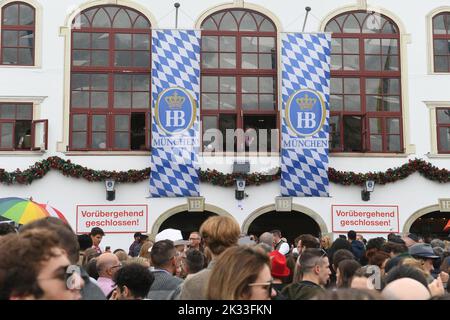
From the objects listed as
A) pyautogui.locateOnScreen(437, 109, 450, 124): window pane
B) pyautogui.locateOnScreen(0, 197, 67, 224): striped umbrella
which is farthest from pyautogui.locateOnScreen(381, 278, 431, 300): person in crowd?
pyautogui.locateOnScreen(437, 109, 450, 124): window pane

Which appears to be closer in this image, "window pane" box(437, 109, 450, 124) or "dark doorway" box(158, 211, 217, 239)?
"window pane" box(437, 109, 450, 124)

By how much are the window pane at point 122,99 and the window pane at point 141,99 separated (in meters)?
0.16

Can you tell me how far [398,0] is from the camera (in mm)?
20203

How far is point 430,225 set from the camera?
20.8 metres

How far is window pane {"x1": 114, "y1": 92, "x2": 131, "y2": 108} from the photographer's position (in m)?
19.4

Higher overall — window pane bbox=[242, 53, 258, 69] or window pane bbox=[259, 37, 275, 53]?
window pane bbox=[259, 37, 275, 53]

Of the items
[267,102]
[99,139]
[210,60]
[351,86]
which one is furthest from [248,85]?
[99,139]

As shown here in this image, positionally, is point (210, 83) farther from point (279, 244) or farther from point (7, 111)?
point (279, 244)

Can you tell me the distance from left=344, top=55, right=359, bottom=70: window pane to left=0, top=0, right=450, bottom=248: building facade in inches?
1.3

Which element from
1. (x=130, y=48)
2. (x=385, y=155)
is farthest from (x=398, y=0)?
(x=130, y=48)

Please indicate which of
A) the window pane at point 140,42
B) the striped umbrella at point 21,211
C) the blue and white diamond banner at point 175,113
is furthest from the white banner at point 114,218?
the striped umbrella at point 21,211

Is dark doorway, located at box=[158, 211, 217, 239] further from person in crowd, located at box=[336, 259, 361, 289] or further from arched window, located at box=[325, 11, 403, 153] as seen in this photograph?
person in crowd, located at box=[336, 259, 361, 289]

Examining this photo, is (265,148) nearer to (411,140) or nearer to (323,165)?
(323,165)

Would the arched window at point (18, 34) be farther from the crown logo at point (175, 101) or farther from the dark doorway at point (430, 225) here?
the dark doorway at point (430, 225)
